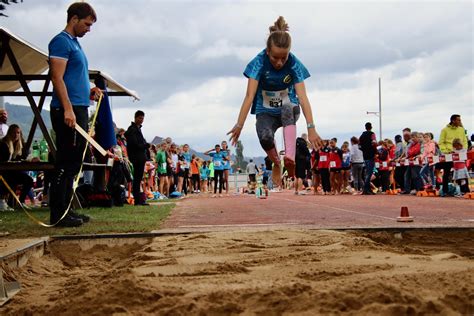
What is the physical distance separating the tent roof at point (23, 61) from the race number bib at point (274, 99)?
4.88 meters

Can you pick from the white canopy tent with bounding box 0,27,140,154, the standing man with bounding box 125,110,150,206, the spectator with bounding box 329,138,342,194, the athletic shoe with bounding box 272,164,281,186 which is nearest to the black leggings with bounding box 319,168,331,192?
the spectator with bounding box 329,138,342,194

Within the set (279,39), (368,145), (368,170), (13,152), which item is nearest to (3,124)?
(13,152)

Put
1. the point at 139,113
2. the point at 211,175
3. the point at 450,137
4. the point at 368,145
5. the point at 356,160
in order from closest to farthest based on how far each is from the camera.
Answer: the point at 139,113 < the point at 450,137 < the point at 368,145 < the point at 356,160 < the point at 211,175

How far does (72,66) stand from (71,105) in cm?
51

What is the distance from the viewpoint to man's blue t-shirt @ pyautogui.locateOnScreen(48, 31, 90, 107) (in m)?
6.70

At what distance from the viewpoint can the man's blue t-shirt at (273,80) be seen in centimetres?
590

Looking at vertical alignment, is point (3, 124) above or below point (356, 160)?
above

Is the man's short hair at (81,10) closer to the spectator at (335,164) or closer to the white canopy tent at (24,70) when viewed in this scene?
the white canopy tent at (24,70)

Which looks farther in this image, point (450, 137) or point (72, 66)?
point (450, 137)

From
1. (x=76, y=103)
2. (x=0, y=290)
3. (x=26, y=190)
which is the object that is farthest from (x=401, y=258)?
(x=26, y=190)

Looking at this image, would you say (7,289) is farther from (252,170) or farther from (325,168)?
(252,170)

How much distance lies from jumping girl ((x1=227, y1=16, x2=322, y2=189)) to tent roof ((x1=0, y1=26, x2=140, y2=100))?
4.89 meters

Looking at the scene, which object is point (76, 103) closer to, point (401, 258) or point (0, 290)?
point (0, 290)

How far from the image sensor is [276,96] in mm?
6160
